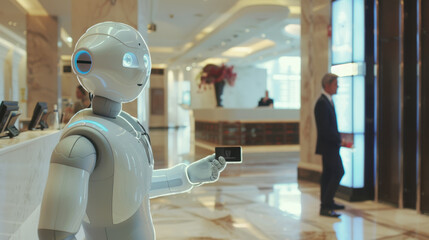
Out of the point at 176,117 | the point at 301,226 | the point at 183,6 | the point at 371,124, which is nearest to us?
the point at 301,226

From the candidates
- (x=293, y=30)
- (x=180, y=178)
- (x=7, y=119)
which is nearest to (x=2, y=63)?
(x=293, y=30)

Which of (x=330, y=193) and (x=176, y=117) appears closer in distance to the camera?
(x=330, y=193)

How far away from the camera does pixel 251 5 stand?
9.10 metres

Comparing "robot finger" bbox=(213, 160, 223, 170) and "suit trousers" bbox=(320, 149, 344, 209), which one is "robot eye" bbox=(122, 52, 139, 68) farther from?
"suit trousers" bbox=(320, 149, 344, 209)

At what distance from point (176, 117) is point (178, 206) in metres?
18.5

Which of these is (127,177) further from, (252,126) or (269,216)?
(252,126)

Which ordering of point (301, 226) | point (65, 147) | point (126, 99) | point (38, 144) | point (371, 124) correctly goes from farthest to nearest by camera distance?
point (371, 124), point (301, 226), point (38, 144), point (126, 99), point (65, 147)

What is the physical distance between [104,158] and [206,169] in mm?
459

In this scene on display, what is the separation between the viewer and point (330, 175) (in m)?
4.36

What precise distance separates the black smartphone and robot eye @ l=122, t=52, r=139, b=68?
43 centimetres

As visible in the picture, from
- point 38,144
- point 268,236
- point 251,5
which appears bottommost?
point 268,236

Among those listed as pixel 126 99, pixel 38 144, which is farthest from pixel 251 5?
pixel 126 99

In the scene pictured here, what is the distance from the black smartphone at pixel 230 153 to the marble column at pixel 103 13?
7.72ft

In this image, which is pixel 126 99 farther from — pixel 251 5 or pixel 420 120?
pixel 251 5
